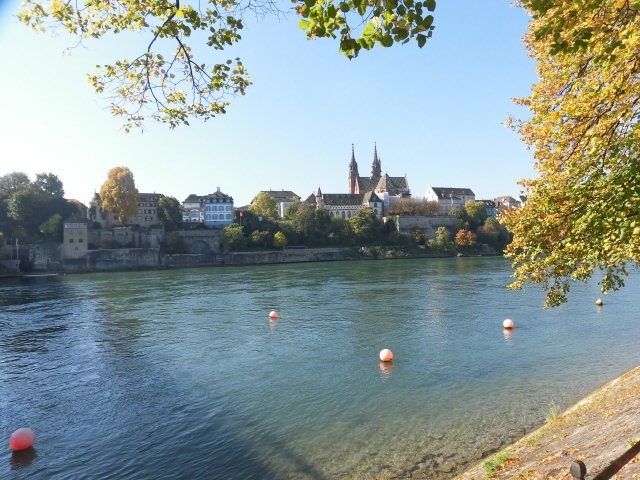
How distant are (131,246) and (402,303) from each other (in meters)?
59.5

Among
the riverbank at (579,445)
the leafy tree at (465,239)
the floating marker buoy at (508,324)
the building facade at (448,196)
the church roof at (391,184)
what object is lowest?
the floating marker buoy at (508,324)

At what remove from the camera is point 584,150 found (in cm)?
768

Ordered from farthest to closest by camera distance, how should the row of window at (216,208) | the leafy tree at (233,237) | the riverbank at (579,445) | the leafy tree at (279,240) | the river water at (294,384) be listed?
the row of window at (216,208) → the leafy tree at (279,240) → the leafy tree at (233,237) → the river water at (294,384) → the riverbank at (579,445)

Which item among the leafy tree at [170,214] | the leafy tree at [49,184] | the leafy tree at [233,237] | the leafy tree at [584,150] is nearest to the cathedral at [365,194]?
the leafy tree at [233,237]

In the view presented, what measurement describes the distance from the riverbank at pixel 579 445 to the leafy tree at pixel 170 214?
3188 inches

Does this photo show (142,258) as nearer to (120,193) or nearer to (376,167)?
(120,193)

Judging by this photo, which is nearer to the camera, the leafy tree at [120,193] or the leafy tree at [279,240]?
the leafy tree at [120,193]

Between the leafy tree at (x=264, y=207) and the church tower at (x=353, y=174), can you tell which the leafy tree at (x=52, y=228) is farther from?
the church tower at (x=353, y=174)

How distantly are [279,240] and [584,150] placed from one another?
252ft

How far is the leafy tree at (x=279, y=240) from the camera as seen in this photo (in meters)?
83.7

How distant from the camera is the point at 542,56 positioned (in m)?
8.89

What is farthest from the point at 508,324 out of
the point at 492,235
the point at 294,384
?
the point at 492,235

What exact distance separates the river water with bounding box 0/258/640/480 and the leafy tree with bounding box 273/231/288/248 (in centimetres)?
5473

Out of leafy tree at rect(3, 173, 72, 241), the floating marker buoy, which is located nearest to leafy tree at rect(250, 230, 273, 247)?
leafy tree at rect(3, 173, 72, 241)
